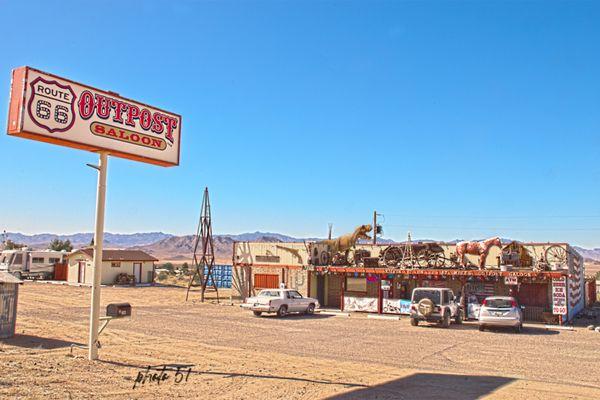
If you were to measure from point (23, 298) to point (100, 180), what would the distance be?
23.9m

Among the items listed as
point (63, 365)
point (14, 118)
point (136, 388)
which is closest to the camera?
point (136, 388)

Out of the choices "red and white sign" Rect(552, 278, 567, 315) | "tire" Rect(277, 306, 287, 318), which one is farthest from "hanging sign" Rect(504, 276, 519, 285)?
"tire" Rect(277, 306, 287, 318)

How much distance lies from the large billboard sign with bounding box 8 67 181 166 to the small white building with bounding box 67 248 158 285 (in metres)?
34.4

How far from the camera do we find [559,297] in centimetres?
2455

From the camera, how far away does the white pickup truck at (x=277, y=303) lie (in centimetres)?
2661

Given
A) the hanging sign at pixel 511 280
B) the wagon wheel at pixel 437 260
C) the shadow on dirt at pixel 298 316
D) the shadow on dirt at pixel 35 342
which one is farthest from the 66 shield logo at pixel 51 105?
the wagon wheel at pixel 437 260

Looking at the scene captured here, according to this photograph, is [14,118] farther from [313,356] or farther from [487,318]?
[487,318]

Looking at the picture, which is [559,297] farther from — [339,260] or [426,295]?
[339,260]

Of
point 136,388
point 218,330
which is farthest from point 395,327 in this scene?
point 136,388

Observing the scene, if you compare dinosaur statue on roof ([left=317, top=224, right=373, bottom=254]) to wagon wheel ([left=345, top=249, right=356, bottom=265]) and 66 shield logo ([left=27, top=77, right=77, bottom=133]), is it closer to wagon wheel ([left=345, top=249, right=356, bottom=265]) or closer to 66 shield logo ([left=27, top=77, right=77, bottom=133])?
wagon wheel ([left=345, top=249, right=356, bottom=265])

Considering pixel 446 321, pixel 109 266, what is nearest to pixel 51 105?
pixel 446 321

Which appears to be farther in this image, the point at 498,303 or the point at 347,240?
the point at 347,240

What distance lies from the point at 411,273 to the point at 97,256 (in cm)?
1853

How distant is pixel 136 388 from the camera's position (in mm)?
10773
